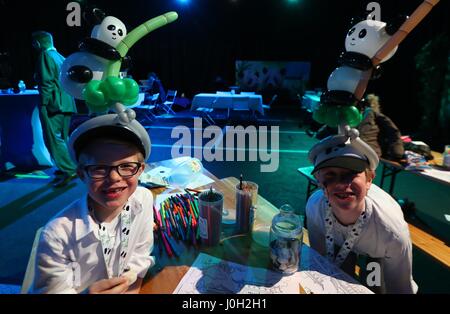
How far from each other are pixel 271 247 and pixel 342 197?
0.32 meters

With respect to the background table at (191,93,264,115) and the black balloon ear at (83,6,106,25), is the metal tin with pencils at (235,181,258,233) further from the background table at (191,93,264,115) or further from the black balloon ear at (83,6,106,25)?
the background table at (191,93,264,115)

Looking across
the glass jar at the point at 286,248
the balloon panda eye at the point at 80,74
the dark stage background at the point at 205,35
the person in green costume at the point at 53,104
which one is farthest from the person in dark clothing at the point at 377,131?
the dark stage background at the point at 205,35

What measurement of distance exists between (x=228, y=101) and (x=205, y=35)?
5.31 m

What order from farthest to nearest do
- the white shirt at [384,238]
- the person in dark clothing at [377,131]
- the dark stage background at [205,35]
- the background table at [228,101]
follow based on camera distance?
the dark stage background at [205,35] → the background table at [228,101] → the person in dark clothing at [377,131] → the white shirt at [384,238]

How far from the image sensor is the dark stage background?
971cm

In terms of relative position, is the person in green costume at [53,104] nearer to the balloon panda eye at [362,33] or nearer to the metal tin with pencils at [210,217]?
the metal tin with pencils at [210,217]

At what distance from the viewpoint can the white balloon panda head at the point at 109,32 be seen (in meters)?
0.95

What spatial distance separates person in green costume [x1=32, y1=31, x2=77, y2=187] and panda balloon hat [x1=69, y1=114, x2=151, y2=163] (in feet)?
10.6

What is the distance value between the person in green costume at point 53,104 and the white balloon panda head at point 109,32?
3.13m

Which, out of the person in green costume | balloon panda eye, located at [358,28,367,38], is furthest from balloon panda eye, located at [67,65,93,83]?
the person in green costume

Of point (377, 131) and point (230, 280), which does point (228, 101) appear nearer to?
point (377, 131)

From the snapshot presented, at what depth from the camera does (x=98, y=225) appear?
914mm

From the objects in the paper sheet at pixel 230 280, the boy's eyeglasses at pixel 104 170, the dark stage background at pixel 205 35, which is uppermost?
the dark stage background at pixel 205 35
